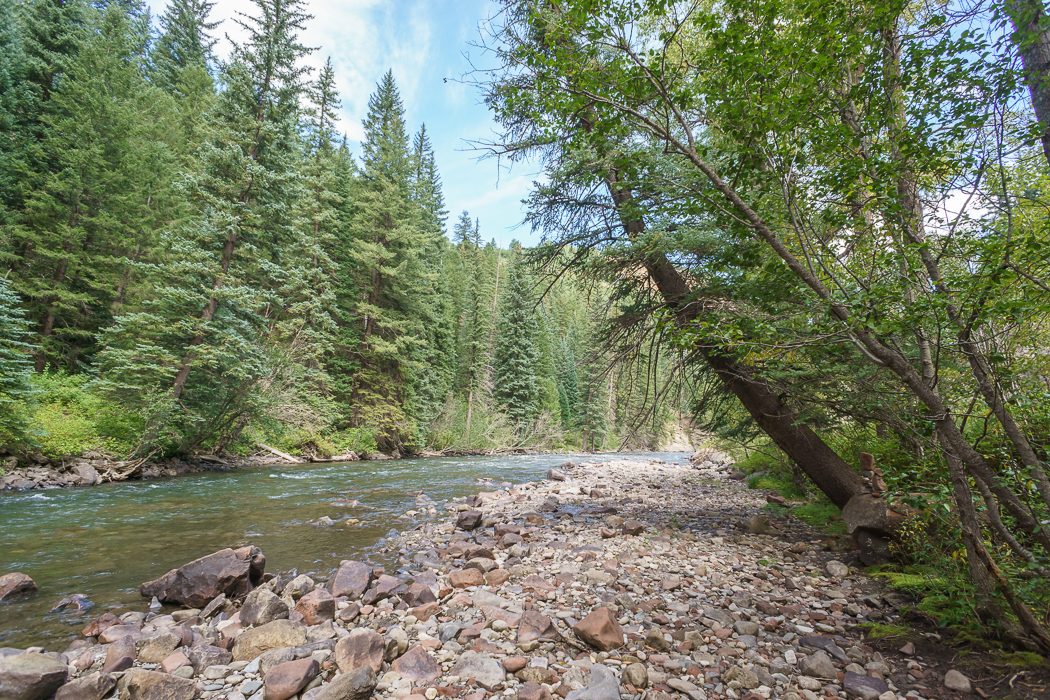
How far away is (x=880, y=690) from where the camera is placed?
7.61 feet

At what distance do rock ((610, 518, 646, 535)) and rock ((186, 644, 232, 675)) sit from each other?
179 inches

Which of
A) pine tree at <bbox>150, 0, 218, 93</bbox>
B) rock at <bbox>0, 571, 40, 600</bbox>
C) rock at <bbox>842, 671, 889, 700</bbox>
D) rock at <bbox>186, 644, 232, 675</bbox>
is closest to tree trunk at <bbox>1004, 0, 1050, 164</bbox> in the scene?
rock at <bbox>842, 671, 889, 700</bbox>

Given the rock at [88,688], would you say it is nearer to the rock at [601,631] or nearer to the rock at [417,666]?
the rock at [417,666]

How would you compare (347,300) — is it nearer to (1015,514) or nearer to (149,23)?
(1015,514)

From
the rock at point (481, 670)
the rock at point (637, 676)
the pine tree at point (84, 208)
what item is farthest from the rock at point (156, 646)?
the pine tree at point (84, 208)

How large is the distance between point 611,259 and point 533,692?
5.13 meters

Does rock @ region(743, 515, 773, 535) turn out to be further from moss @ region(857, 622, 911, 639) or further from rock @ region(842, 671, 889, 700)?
rock @ region(842, 671, 889, 700)

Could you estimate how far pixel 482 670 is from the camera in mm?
2586

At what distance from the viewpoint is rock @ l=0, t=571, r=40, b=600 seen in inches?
152

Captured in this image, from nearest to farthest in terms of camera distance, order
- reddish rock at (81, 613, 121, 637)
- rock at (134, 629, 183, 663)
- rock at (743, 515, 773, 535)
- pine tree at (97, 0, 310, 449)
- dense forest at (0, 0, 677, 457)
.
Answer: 1. rock at (134, 629, 183, 663)
2. reddish rock at (81, 613, 121, 637)
3. rock at (743, 515, 773, 535)
4. dense forest at (0, 0, 677, 457)
5. pine tree at (97, 0, 310, 449)

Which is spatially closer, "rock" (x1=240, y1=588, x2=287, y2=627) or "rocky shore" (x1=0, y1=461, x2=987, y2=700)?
"rocky shore" (x1=0, y1=461, x2=987, y2=700)

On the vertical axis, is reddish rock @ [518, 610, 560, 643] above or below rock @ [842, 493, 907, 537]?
below

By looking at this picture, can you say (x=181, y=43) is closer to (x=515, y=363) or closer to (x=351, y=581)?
(x=515, y=363)

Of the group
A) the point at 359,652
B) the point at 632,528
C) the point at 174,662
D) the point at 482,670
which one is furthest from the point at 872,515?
the point at 174,662
